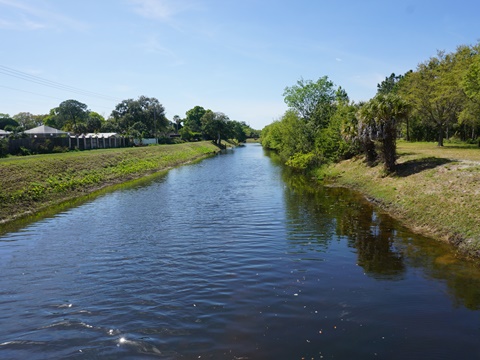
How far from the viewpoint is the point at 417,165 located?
2586 centimetres

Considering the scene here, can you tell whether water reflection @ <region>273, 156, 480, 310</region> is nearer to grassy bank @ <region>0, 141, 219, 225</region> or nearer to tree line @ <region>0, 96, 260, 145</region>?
grassy bank @ <region>0, 141, 219, 225</region>

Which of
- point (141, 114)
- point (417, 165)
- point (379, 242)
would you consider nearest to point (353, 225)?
point (379, 242)

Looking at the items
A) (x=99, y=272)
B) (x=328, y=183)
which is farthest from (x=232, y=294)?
(x=328, y=183)

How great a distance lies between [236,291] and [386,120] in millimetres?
20952

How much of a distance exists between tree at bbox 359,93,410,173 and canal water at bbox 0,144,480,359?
959 cm

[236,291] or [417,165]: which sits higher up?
[417,165]

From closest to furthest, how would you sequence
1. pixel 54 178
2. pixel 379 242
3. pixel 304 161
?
pixel 379 242, pixel 54 178, pixel 304 161

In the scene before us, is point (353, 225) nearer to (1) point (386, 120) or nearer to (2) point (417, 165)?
(2) point (417, 165)

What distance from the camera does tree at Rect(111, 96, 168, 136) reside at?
12369cm

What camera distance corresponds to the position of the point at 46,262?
1372 centimetres

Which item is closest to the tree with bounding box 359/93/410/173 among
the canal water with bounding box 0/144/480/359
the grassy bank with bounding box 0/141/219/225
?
the canal water with bounding box 0/144/480/359

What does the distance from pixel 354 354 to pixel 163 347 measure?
4.31 meters

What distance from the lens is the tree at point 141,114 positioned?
124m

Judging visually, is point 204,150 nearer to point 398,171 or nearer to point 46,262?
point 398,171
